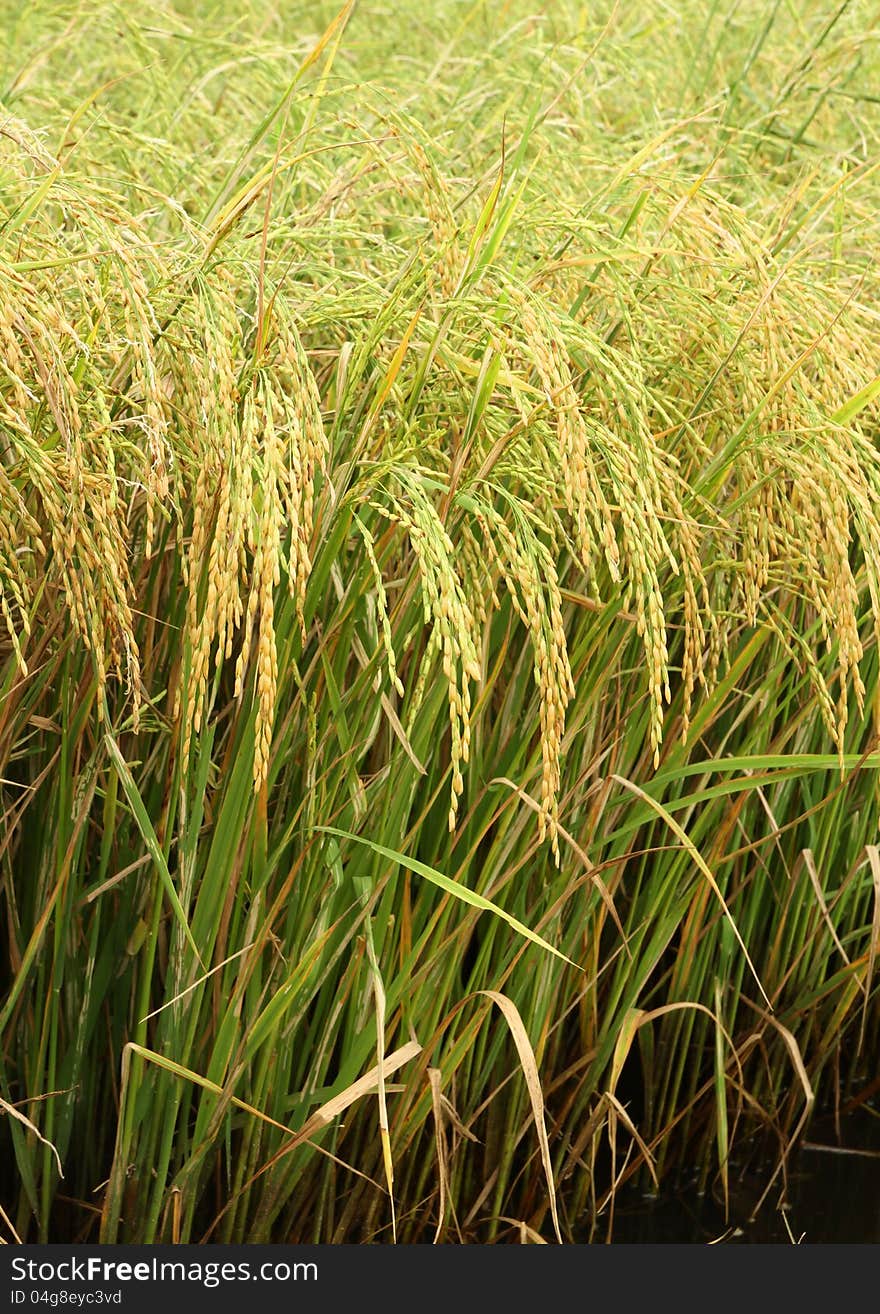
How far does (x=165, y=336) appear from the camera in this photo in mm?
1344

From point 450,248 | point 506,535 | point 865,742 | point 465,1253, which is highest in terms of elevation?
point 450,248

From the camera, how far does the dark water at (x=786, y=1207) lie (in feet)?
6.55

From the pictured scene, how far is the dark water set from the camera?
2.00 metres

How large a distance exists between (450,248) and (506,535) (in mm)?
404

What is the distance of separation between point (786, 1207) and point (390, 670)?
1.21 meters

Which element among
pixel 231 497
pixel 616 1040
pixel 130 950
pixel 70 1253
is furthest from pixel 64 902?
pixel 616 1040

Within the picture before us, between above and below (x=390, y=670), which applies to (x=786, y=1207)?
below

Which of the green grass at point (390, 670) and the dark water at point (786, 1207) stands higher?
the green grass at point (390, 670)

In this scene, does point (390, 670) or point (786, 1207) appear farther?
point (786, 1207)

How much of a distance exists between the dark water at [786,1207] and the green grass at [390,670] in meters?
0.05

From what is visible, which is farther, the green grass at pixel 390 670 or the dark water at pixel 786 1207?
the dark water at pixel 786 1207

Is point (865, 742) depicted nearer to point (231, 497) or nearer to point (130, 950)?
point (130, 950)

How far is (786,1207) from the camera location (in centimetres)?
206

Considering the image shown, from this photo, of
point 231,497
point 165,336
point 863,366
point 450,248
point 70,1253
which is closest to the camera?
point 231,497
